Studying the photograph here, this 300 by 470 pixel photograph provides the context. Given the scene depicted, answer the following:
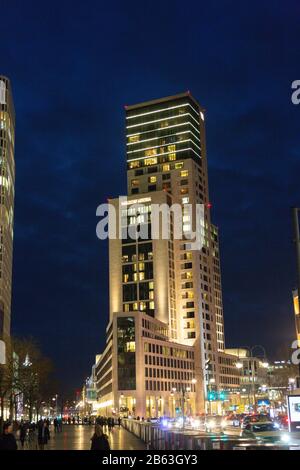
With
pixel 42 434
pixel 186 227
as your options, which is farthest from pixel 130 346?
pixel 42 434

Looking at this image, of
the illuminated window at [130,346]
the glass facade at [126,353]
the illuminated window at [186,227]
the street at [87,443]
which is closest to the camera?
A: the street at [87,443]

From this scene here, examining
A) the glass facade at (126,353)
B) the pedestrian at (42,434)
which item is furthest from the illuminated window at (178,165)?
the pedestrian at (42,434)

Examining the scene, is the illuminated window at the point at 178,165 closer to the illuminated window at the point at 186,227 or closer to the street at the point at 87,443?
the illuminated window at the point at 186,227

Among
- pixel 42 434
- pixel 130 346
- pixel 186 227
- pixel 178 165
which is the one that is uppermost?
pixel 178 165

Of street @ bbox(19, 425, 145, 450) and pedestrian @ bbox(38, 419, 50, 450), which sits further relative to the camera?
pedestrian @ bbox(38, 419, 50, 450)

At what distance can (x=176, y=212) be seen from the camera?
191125 millimetres

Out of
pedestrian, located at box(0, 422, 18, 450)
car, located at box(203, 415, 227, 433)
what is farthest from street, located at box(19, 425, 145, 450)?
pedestrian, located at box(0, 422, 18, 450)

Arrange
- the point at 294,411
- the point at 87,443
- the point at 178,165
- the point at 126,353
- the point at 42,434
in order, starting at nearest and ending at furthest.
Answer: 1. the point at 294,411
2. the point at 42,434
3. the point at 87,443
4. the point at 126,353
5. the point at 178,165

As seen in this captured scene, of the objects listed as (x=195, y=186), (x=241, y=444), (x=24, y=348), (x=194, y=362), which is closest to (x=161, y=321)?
(x=194, y=362)

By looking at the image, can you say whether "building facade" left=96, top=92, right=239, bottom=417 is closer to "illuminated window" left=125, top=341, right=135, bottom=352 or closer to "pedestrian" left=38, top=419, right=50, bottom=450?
"illuminated window" left=125, top=341, right=135, bottom=352

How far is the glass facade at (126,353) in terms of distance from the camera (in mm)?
141750

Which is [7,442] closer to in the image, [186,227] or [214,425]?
[214,425]

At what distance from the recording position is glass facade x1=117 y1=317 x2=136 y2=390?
14175 cm

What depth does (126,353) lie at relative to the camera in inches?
5630
